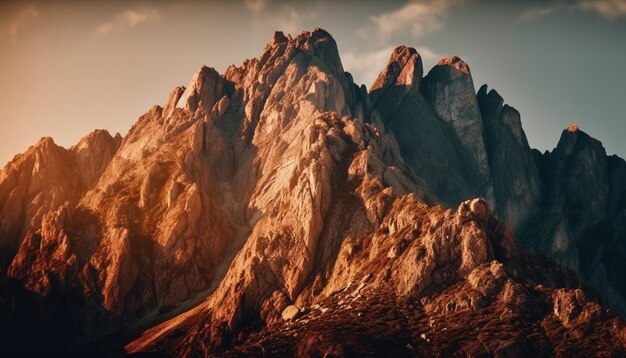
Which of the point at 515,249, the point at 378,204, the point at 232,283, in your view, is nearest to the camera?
the point at 515,249

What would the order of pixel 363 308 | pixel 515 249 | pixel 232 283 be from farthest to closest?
pixel 232 283 → pixel 515 249 → pixel 363 308

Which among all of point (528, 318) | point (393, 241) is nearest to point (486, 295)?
point (528, 318)

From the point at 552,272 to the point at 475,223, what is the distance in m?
22.2

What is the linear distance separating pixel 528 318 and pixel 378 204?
5663 centimetres

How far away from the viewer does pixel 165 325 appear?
7279 inches

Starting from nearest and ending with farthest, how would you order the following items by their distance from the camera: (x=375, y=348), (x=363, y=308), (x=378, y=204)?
(x=375, y=348) → (x=363, y=308) → (x=378, y=204)

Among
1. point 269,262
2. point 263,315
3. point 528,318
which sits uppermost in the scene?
point 269,262

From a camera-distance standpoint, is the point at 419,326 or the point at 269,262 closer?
the point at 419,326

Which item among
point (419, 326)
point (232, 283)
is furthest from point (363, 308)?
point (232, 283)

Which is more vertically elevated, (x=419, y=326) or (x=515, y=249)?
(x=515, y=249)

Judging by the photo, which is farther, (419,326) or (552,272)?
(552,272)

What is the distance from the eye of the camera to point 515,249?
164125 millimetres

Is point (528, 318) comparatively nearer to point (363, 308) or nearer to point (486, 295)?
point (486, 295)

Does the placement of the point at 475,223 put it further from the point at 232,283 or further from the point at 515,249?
the point at 232,283
